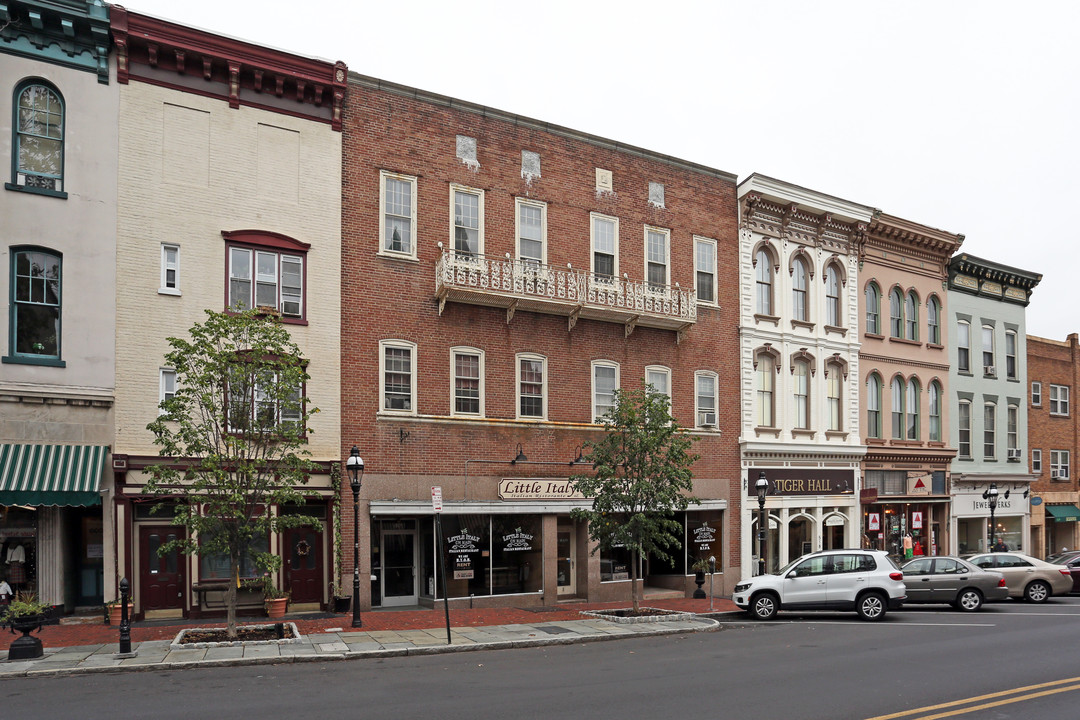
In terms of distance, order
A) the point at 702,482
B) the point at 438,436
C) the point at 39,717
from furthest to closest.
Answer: the point at 702,482, the point at 438,436, the point at 39,717

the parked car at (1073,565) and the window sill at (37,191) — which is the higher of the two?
the window sill at (37,191)

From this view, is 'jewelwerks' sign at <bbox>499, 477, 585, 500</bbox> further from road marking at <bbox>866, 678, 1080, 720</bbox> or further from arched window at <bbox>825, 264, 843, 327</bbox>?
arched window at <bbox>825, 264, 843, 327</bbox>

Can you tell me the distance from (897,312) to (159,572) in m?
28.2

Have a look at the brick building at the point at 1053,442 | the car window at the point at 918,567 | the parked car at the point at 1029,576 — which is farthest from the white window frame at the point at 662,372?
the brick building at the point at 1053,442

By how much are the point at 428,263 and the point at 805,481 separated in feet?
52.5

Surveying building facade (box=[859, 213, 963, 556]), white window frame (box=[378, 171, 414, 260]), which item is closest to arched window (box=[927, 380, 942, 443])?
building facade (box=[859, 213, 963, 556])

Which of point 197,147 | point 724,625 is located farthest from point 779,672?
point 197,147

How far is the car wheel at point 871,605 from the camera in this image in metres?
21.3

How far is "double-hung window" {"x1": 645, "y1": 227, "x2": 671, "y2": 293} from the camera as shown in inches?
1091

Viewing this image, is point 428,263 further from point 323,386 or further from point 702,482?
point 702,482

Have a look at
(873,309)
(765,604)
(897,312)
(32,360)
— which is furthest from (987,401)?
(32,360)

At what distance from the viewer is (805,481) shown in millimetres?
30969

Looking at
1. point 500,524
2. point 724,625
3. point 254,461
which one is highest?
point 254,461

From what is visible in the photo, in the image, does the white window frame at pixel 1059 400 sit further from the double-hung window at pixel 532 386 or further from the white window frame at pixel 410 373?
the white window frame at pixel 410 373
